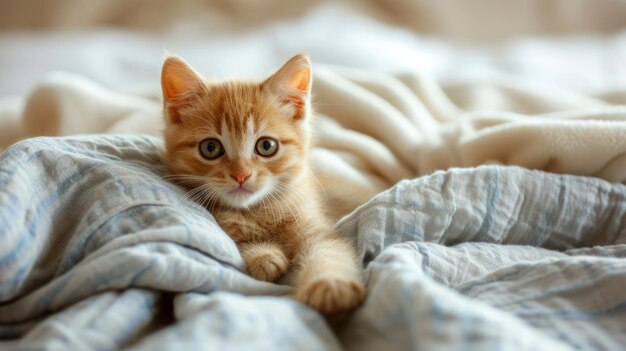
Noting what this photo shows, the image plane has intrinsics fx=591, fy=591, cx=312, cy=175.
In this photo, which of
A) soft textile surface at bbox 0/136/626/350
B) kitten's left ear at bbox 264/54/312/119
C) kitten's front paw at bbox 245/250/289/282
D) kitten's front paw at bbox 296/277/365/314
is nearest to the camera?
soft textile surface at bbox 0/136/626/350

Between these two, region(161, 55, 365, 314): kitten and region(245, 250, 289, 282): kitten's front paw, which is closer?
region(245, 250, 289, 282): kitten's front paw

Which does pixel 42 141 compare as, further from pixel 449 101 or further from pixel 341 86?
pixel 449 101

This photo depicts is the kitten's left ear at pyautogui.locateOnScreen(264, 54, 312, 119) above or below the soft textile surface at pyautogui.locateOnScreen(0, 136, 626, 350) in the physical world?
above

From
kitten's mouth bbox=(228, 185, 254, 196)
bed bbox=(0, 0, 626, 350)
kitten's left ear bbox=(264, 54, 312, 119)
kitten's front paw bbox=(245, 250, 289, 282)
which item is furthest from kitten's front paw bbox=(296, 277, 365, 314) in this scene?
kitten's left ear bbox=(264, 54, 312, 119)

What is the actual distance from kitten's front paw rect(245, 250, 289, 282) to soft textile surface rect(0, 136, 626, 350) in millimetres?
30

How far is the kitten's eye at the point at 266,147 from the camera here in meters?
1.23

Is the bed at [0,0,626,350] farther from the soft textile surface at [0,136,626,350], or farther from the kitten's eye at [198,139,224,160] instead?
the kitten's eye at [198,139,224,160]

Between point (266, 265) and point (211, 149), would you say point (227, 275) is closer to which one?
point (266, 265)

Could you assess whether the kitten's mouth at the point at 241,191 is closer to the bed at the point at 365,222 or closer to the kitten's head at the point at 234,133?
the kitten's head at the point at 234,133

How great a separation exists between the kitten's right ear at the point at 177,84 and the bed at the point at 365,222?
0.33 ft

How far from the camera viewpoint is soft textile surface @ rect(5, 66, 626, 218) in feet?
4.34

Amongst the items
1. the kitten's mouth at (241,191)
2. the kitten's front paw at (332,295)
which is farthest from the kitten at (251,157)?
the kitten's front paw at (332,295)

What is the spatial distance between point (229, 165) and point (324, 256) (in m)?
0.28

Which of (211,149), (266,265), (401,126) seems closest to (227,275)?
(266,265)
